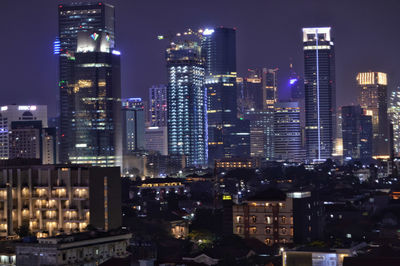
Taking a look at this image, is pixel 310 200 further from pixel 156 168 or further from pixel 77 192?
pixel 156 168

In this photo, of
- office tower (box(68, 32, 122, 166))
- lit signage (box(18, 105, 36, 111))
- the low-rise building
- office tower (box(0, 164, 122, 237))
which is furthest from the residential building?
lit signage (box(18, 105, 36, 111))

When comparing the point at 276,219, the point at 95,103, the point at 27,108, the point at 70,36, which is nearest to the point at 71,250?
the point at 276,219

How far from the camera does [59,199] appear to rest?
62.6 metres

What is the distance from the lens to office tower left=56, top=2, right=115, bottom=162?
150625mm

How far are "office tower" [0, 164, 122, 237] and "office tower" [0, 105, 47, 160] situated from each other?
371 ft

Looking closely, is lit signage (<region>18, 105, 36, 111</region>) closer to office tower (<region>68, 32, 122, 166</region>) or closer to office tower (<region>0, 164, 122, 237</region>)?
office tower (<region>68, 32, 122, 166</region>)

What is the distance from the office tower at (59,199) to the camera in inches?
2436

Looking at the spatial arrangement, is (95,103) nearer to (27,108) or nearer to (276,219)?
(27,108)

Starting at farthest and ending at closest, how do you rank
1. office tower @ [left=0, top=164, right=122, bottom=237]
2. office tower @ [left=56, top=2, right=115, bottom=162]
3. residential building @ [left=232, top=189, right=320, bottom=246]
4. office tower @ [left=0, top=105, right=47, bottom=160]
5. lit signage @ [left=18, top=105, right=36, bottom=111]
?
lit signage @ [left=18, top=105, right=36, bottom=111] → office tower @ [left=0, top=105, right=47, bottom=160] → office tower @ [left=56, top=2, right=115, bottom=162] → residential building @ [left=232, top=189, right=320, bottom=246] → office tower @ [left=0, top=164, right=122, bottom=237]

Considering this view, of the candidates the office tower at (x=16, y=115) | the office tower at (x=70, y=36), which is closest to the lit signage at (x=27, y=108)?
the office tower at (x=16, y=115)

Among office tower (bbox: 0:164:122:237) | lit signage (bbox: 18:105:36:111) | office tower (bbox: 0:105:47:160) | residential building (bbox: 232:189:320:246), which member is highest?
lit signage (bbox: 18:105:36:111)

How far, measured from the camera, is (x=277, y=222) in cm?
6900

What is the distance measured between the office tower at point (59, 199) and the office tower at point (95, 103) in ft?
264

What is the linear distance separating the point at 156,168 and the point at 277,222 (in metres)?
113
